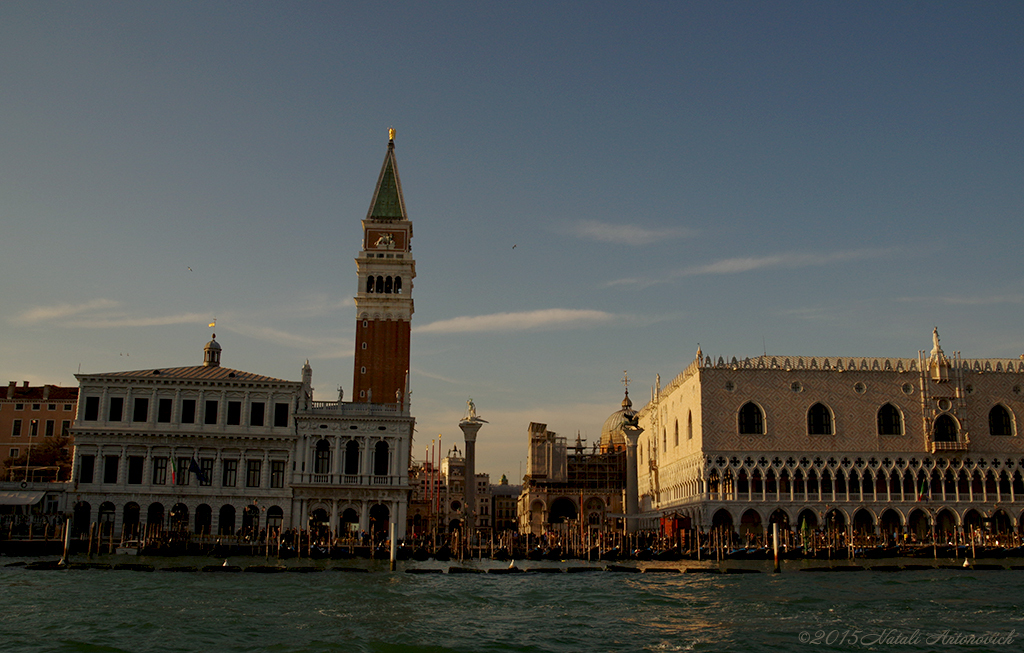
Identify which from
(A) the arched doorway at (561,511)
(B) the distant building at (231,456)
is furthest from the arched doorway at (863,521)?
(A) the arched doorway at (561,511)

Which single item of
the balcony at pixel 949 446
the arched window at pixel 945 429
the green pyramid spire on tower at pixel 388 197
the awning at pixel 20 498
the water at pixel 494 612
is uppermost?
the green pyramid spire on tower at pixel 388 197

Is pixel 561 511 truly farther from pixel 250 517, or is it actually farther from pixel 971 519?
pixel 250 517

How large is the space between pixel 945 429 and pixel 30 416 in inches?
2599

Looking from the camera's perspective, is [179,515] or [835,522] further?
[835,522]

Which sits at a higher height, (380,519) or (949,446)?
(949,446)

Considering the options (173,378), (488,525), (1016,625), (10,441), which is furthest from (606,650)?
(488,525)

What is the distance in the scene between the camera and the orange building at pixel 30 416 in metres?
71.1

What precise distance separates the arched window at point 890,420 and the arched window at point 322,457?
3366 cm

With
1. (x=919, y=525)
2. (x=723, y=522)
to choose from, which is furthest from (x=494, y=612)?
(x=919, y=525)

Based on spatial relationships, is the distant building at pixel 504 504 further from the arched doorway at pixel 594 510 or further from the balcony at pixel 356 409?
the balcony at pixel 356 409

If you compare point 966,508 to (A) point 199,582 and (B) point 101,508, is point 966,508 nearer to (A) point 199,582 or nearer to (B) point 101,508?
(A) point 199,582

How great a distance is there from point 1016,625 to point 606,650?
11.0 meters

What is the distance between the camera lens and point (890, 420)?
2295 inches

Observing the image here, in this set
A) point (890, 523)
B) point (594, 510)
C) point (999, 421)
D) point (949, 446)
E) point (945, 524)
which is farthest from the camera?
point (594, 510)
